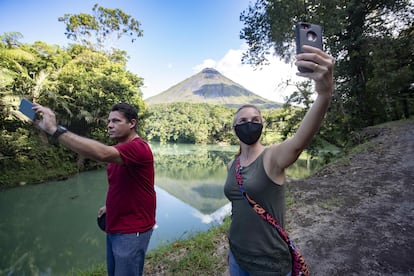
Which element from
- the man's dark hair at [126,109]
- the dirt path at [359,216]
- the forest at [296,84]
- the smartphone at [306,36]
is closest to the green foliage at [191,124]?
the forest at [296,84]

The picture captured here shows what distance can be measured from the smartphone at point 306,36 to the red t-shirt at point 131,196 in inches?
37.3

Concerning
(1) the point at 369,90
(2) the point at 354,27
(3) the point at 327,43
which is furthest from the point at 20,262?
(2) the point at 354,27

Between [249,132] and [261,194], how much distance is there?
1.07 feet

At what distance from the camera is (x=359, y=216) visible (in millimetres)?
2977

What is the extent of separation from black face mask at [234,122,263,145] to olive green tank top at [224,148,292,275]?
0.45ft

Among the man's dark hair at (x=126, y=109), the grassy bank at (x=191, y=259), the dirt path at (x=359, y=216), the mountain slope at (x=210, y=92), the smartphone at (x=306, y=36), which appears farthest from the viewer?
the mountain slope at (x=210, y=92)

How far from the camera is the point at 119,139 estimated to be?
1.41 metres

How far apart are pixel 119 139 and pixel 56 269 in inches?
152

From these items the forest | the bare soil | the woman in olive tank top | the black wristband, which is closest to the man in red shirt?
the black wristband

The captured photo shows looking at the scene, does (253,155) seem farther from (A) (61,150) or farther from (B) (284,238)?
(A) (61,150)

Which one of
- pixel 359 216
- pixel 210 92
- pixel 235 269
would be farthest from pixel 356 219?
pixel 210 92

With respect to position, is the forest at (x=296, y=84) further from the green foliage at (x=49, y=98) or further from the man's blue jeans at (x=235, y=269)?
the man's blue jeans at (x=235, y=269)

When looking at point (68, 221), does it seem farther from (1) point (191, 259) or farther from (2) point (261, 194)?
(2) point (261, 194)

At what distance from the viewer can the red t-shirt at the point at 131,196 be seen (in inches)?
52.3
